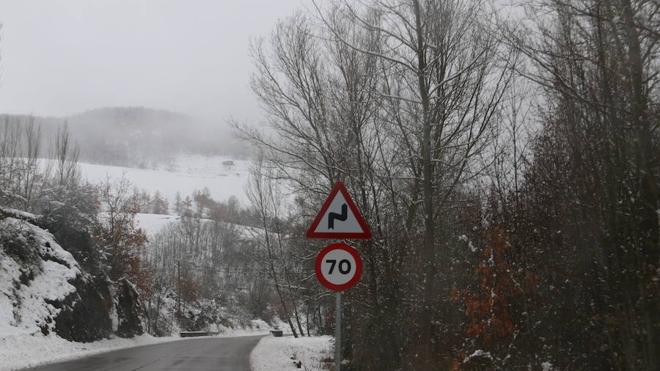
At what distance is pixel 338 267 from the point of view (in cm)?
631

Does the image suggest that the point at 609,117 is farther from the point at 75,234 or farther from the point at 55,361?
the point at 75,234

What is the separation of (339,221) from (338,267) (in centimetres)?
53

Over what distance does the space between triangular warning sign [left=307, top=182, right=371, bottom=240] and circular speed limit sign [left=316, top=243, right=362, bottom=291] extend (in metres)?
0.18

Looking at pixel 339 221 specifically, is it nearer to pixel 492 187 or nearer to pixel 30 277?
pixel 492 187

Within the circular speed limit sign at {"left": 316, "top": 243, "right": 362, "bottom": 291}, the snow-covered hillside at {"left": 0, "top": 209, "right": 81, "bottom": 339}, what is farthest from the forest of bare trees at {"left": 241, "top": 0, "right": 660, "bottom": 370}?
the snow-covered hillside at {"left": 0, "top": 209, "right": 81, "bottom": 339}

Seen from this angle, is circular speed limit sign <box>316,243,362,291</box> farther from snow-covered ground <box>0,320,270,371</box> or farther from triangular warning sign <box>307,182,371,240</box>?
snow-covered ground <box>0,320,270,371</box>

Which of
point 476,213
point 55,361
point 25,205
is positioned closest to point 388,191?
point 476,213

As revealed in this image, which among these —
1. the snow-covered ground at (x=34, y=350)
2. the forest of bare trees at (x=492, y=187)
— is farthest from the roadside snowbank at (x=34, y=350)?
the forest of bare trees at (x=492, y=187)

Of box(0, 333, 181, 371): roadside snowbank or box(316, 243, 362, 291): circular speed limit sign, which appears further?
box(0, 333, 181, 371): roadside snowbank

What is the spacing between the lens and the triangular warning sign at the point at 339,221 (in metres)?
6.42

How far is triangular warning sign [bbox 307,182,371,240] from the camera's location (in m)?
6.42

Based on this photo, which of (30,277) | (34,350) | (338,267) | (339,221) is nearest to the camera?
(338,267)

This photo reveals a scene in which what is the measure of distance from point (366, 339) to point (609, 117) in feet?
21.1

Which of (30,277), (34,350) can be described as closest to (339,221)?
(34,350)
